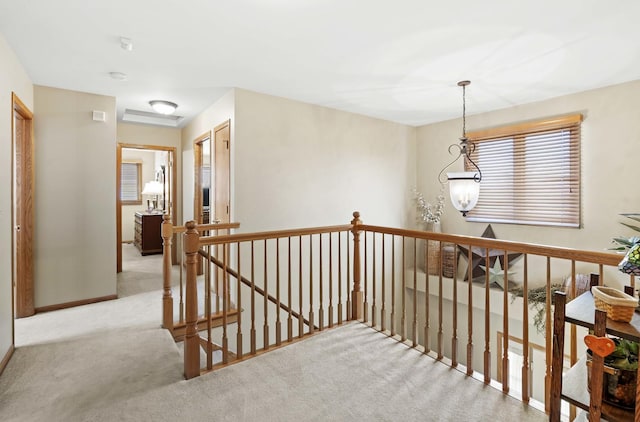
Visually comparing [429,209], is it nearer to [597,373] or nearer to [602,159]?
[602,159]

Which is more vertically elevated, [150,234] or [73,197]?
[73,197]

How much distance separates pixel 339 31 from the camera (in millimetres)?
2236

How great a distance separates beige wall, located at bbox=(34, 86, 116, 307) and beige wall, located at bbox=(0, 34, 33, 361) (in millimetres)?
961

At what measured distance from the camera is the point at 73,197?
3484mm

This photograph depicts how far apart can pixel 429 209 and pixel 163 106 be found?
3.96 m

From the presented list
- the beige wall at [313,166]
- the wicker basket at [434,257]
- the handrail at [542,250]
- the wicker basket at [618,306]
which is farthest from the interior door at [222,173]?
the wicker basket at [618,306]

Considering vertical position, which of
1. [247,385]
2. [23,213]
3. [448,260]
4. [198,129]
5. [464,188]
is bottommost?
[247,385]

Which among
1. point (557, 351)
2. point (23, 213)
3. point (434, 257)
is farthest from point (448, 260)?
point (23, 213)

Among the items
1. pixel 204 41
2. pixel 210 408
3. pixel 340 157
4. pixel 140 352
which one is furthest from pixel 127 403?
pixel 340 157

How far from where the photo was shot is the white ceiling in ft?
6.51

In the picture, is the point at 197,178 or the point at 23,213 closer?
the point at 23,213

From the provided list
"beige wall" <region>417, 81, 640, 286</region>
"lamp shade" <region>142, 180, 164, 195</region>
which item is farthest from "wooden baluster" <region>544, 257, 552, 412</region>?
"lamp shade" <region>142, 180, 164, 195</region>

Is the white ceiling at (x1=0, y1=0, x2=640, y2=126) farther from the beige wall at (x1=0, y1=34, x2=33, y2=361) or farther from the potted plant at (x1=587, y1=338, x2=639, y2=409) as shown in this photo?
the potted plant at (x1=587, y1=338, x2=639, y2=409)

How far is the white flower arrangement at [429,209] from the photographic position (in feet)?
15.7
